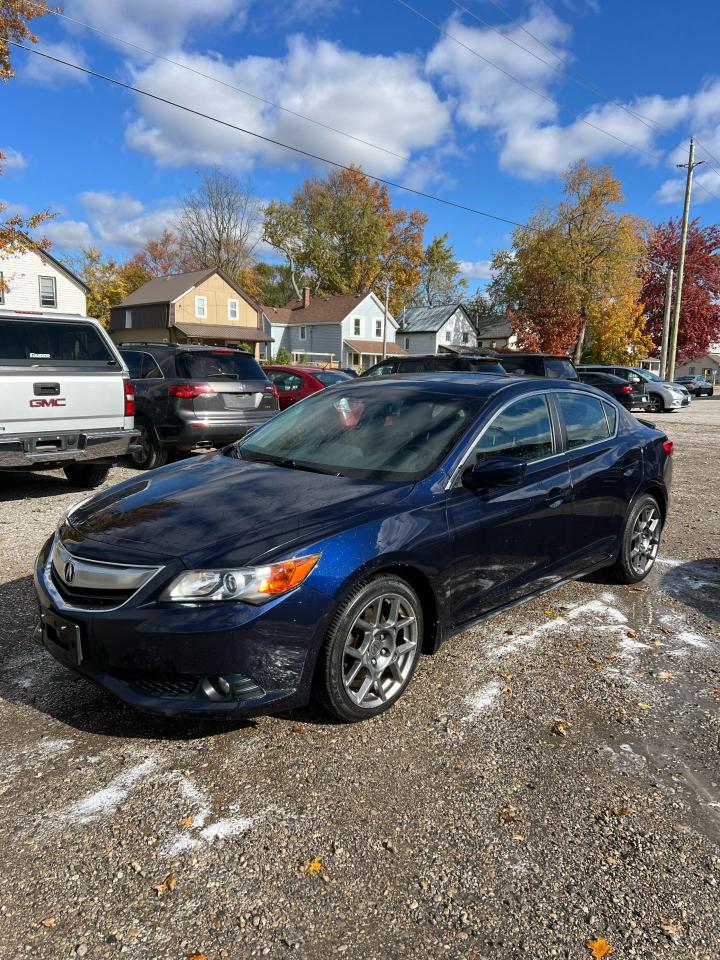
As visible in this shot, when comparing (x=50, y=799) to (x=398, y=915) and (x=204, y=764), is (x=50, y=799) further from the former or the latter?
(x=398, y=915)

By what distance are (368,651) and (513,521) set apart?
1.21 meters

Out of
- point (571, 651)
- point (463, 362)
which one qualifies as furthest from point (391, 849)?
point (463, 362)

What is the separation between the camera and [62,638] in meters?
2.97

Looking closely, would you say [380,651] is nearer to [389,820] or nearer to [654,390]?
[389,820]

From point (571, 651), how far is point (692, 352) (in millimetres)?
56118

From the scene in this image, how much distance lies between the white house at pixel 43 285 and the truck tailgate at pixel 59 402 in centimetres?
3295

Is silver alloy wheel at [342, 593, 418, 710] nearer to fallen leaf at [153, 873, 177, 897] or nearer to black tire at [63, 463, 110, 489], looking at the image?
fallen leaf at [153, 873, 177, 897]

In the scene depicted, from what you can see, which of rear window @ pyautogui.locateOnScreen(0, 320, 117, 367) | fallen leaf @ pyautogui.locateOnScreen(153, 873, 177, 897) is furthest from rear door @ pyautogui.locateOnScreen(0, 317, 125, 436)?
fallen leaf @ pyautogui.locateOnScreen(153, 873, 177, 897)

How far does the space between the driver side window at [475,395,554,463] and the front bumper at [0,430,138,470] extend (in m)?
4.81

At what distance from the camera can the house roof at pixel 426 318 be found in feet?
211

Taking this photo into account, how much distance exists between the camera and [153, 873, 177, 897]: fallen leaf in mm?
2223

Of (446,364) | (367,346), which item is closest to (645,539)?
(446,364)

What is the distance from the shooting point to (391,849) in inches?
95.9

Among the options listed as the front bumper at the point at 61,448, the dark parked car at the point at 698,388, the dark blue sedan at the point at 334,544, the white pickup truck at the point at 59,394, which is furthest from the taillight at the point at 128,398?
the dark parked car at the point at 698,388
